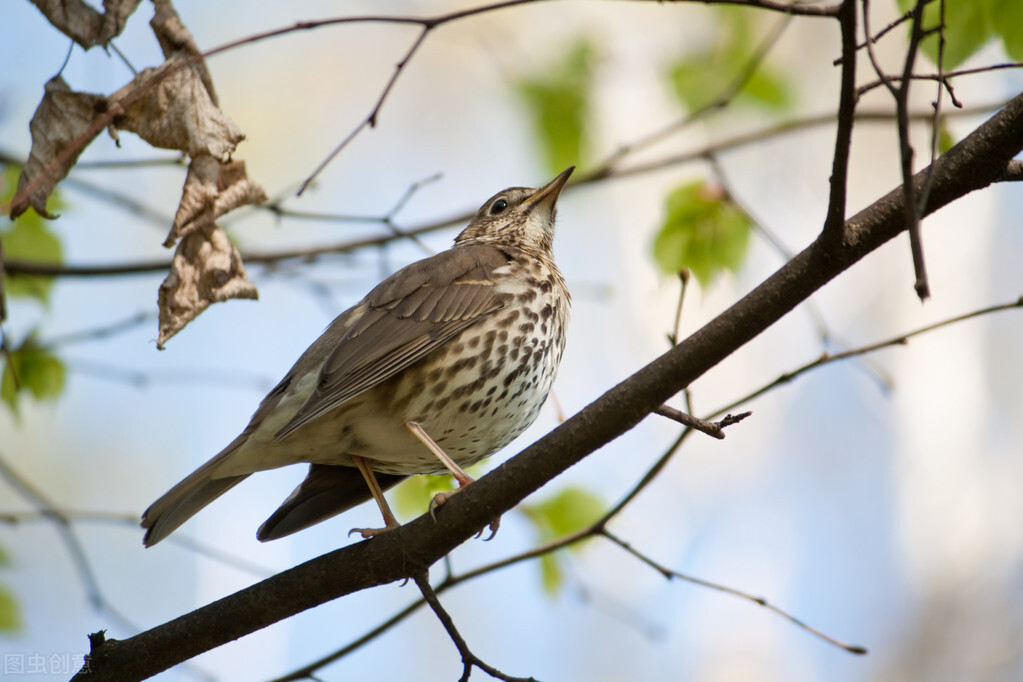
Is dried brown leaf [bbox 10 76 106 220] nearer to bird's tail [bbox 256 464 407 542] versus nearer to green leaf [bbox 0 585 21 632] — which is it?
bird's tail [bbox 256 464 407 542]

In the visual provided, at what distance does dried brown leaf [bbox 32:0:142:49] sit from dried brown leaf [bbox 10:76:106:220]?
203mm

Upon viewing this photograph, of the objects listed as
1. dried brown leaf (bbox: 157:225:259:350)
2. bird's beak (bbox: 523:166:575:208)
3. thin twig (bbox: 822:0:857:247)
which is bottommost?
thin twig (bbox: 822:0:857:247)

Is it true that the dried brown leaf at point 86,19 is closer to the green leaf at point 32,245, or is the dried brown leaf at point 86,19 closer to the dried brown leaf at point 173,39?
the dried brown leaf at point 173,39

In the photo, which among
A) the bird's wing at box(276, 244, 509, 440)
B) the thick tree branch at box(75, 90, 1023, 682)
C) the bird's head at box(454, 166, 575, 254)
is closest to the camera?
the thick tree branch at box(75, 90, 1023, 682)

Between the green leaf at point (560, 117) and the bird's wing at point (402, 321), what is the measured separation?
2.10 m

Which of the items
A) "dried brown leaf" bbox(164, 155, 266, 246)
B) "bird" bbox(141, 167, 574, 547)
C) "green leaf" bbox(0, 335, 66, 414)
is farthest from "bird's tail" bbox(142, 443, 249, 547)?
"green leaf" bbox(0, 335, 66, 414)

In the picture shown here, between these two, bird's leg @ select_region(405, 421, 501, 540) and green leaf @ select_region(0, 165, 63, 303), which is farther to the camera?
green leaf @ select_region(0, 165, 63, 303)

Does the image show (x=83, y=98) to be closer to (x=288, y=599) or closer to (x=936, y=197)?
(x=288, y=599)

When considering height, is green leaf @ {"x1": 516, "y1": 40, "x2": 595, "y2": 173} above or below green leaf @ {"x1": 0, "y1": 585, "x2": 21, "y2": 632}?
above

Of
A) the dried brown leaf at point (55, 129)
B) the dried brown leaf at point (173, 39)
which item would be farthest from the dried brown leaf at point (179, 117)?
the dried brown leaf at point (55, 129)

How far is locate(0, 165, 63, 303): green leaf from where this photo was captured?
17.4 ft

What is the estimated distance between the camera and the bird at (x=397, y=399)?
4.23m

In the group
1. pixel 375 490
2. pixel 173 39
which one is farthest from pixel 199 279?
pixel 375 490

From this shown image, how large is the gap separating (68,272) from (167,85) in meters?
2.05
